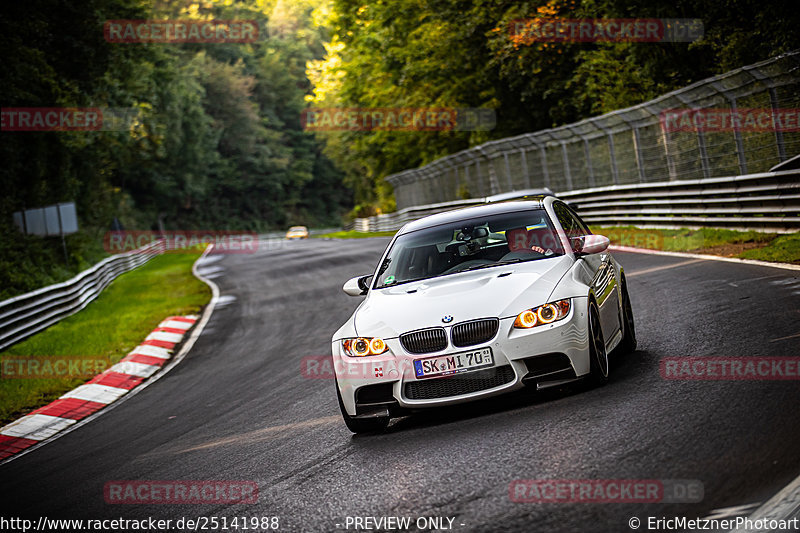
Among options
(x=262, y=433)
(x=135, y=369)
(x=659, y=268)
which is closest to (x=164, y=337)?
(x=135, y=369)

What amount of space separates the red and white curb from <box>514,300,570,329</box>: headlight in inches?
224

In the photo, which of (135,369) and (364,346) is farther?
(135,369)

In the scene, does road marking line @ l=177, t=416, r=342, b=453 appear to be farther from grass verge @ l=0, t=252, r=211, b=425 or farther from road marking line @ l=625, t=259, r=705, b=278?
road marking line @ l=625, t=259, r=705, b=278

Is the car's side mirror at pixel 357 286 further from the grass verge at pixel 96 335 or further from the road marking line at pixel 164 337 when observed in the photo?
the road marking line at pixel 164 337

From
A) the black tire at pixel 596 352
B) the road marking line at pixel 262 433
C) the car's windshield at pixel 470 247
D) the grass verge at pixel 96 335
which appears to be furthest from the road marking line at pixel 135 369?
the black tire at pixel 596 352

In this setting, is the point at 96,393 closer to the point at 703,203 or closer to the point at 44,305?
the point at 44,305

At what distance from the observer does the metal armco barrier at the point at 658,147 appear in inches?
615

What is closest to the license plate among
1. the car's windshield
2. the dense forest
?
the car's windshield

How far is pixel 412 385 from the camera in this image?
6.32 metres

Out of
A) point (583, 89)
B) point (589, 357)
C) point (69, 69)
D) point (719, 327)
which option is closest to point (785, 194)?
point (719, 327)

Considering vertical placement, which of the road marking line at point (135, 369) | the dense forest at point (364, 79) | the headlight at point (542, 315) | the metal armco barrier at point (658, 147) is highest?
the dense forest at point (364, 79)

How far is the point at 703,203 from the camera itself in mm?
17969

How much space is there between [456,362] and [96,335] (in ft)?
43.3

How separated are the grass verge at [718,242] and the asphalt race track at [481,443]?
2021 millimetres
